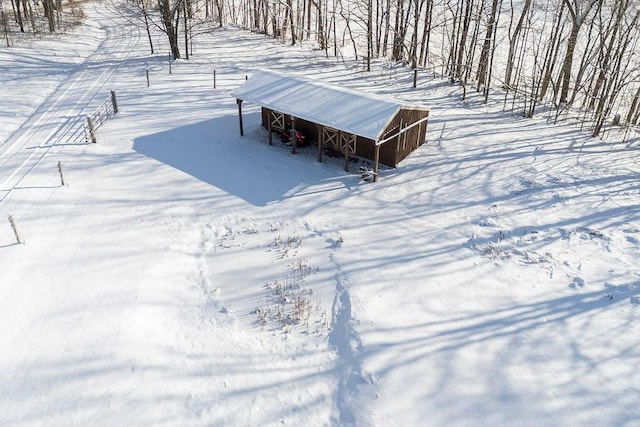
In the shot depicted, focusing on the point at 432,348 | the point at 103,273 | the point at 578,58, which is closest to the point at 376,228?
the point at 432,348

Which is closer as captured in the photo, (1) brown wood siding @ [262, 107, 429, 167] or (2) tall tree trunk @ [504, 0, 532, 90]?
(1) brown wood siding @ [262, 107, 429, 167]

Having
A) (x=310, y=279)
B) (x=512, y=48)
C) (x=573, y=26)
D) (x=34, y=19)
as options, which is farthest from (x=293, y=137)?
(x=34, y=19)

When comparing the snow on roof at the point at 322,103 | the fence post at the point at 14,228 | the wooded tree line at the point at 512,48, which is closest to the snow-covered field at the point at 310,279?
the fence post at the point at 14,228

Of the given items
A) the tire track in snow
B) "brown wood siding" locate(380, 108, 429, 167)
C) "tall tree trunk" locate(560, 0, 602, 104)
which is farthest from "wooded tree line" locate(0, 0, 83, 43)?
"tall tree trunk" locate(560, 0, 602, 104)

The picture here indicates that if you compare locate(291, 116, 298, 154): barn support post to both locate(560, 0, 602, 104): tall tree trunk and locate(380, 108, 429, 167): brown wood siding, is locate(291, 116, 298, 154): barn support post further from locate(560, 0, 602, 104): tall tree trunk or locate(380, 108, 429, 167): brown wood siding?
locate(560, 0, 602, 104): tall tree trunk

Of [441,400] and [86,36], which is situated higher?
[86,36]

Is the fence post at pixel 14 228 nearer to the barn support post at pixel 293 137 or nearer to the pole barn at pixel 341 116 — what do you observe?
the pole barn at pixel 341 116

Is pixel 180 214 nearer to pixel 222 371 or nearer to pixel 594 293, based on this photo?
pixel 222 371
